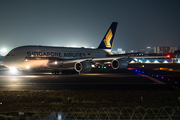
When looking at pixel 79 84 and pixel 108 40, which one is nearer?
pixel 79 84

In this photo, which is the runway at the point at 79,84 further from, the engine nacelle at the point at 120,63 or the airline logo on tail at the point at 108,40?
the airline logo on tail at the point at 108,40

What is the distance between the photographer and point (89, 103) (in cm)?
1484

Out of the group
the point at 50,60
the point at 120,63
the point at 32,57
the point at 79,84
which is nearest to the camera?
the point at 79,84

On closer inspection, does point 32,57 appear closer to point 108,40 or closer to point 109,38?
point 108,40

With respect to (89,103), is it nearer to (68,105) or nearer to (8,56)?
(68,105)

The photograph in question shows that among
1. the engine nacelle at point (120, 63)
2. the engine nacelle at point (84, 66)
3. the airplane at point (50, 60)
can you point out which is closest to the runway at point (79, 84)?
the engine nacelle at point (84, 66)

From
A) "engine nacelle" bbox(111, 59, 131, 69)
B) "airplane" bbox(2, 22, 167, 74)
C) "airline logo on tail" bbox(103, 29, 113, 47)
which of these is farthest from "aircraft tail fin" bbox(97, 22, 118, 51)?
"engine nacelle" bbox(111, 59, 131, 69)

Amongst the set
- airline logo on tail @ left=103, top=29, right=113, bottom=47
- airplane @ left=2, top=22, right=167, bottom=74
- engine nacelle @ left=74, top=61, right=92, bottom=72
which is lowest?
engine nacelle @ left=74, top=61, right=92, bottom=72

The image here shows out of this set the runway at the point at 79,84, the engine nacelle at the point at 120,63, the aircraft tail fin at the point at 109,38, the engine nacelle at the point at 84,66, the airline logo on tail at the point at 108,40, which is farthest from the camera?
the airline logo on tail at the point at 108,40

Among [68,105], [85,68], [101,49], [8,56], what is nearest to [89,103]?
[68,105]

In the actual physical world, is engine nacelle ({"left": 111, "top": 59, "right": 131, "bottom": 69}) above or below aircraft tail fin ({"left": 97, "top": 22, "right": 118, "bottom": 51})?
below

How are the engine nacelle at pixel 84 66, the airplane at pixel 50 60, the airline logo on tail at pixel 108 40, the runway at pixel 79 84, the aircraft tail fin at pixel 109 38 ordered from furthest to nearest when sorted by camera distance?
the airline logo on tail at pixel 108 40, the aircraft tail fin at pixel 109 38, the airplane at pixel 50 60, the engine nacelle at pixel 84 66, the runway at pixel 79 84

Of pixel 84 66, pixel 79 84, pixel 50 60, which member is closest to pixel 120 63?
pixel 84 66

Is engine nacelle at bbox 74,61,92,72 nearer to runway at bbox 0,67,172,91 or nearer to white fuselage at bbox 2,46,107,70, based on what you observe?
white fuselage at bbox 2,46,107,70
